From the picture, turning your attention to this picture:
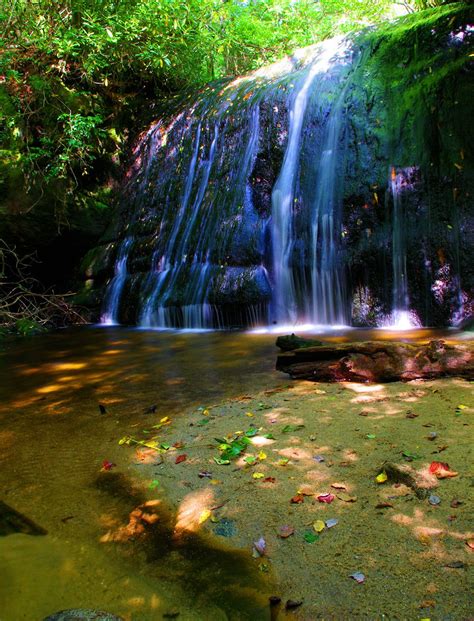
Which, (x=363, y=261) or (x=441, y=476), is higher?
(x=363, y=261)

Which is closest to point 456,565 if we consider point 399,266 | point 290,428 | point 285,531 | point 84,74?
point 285,531

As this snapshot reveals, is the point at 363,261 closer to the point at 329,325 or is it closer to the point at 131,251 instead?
the point at 329,325

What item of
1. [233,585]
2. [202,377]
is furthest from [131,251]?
[233,585]

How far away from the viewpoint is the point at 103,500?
2316 mm

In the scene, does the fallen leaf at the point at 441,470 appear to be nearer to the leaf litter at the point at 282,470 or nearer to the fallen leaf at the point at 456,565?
the leaf litter at the point at 282,470

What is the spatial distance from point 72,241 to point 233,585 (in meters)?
11.6

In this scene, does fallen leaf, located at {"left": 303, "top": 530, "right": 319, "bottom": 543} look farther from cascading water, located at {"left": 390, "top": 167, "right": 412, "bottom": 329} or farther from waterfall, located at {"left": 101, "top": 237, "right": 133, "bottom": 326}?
waterfall, located at {"left": 101, "top": 237, "right": 133, "bottom": 326}

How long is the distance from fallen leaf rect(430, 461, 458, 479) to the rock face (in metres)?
4.94

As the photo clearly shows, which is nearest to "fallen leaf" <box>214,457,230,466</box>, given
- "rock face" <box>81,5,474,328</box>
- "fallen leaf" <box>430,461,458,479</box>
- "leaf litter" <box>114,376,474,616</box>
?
"leaf litter" <box>114,376,474,616</box>

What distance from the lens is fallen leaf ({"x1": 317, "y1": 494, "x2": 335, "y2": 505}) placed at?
208 cm

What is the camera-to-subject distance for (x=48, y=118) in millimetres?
11094

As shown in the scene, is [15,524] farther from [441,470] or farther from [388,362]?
[388,362]

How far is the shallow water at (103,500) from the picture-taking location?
1.64 meters

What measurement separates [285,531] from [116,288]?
9.64 m
